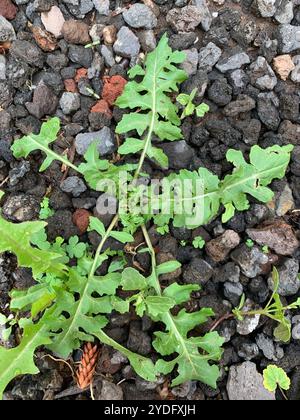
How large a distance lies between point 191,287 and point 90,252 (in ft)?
1.78

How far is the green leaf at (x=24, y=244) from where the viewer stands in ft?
7.49

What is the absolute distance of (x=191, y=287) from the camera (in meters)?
2.60

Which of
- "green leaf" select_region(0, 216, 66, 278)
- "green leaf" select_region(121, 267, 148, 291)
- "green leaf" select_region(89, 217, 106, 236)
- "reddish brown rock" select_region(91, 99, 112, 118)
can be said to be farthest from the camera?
"reddish brown rock" select_region(91, 99, 112, 118)

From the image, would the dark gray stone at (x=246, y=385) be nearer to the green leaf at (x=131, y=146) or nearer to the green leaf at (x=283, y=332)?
the green leaf at (x=283, y=332)

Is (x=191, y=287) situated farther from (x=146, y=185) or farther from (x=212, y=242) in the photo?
(x=146, y=185)

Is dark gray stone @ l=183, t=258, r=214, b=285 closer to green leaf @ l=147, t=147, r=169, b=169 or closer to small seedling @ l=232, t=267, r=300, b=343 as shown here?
small seedling @ l=232, t=267, r=300, b=343

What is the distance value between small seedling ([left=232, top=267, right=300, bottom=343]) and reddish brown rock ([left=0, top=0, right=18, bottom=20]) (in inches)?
75.3

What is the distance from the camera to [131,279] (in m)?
2.43

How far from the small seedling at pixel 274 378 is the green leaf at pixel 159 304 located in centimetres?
60

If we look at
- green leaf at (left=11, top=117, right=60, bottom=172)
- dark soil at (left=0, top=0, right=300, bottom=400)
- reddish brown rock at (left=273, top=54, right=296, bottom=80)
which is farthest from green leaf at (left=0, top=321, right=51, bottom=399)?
reddish brown rock at (left=273, top=54, right=296, bottom=80)

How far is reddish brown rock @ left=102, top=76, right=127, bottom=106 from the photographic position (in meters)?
2.88

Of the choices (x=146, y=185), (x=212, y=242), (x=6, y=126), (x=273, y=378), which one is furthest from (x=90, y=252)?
(x=273, y=378)

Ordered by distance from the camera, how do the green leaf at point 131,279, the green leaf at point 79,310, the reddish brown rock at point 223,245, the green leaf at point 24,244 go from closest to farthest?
the green leaf at point 24,244 < the green leaf at point 131,279 < the green leaf at point 79,310 < the reddish brown rock at point 223,245

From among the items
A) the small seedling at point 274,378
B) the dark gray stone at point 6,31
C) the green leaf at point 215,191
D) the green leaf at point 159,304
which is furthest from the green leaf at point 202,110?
the small seedling at point 274,378
